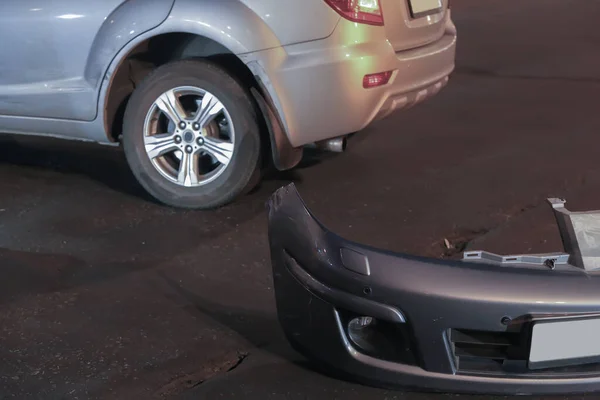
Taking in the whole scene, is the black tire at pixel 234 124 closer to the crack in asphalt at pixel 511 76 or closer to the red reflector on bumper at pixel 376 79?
the red reflector on bumper at pixel 376 79

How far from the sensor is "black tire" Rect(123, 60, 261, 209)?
13.7 ft

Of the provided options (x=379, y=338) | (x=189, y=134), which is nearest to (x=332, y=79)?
(x=189, y=134)

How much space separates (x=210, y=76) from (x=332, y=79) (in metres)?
0.67

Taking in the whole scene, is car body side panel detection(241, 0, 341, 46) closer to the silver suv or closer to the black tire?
the silver suv

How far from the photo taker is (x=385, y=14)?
411 centimetres

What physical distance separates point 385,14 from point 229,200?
1297mm

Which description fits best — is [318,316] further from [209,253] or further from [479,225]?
[479,225]

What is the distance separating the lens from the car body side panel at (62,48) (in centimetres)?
414

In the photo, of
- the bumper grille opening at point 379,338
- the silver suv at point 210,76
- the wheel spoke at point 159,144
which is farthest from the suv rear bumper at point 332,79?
the bumper grille opening at point 379,338

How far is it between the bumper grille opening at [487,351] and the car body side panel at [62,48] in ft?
8.10

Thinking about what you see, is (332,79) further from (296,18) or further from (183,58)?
(183,58)

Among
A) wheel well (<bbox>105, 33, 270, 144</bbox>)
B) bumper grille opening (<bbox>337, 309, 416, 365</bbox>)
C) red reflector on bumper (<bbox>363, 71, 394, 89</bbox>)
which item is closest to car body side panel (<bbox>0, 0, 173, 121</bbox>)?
wheel well (<bbox>105, 33, 270, 144</bbox>)

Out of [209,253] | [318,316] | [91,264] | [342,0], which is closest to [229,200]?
[209,253]

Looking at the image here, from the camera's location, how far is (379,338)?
256cm
